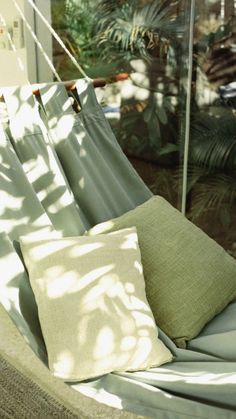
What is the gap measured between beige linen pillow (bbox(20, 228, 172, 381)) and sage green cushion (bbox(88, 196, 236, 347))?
11 centimetres

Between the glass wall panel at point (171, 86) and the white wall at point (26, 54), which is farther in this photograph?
the white wall at point (26, 54)

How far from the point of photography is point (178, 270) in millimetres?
1715

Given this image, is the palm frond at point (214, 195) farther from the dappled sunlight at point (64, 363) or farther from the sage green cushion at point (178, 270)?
the dappled sunlight at point (64, 363)

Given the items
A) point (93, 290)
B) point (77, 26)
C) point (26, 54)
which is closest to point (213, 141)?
point (77, 26)

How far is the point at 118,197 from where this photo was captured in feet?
6.46

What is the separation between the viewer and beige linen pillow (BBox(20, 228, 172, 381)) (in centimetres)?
141

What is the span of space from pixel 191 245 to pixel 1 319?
638mm

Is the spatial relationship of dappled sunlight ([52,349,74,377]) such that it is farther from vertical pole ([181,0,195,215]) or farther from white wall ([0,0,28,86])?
white wall ([0,0,28,86])

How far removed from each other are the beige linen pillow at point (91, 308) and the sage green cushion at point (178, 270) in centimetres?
11

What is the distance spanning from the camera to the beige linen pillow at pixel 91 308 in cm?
141

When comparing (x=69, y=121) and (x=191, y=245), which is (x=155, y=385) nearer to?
(x=191, y=245)

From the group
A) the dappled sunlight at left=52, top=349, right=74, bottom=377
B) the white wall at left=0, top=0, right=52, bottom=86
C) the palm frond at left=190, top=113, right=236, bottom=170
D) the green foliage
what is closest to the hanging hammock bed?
the dappled sunlight at left=52, top=349, right=74, bottom=377

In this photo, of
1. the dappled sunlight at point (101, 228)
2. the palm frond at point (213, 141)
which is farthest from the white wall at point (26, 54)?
the dappled sunlight at point (101, 228)

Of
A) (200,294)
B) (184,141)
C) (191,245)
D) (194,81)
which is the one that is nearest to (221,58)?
(194,81)
